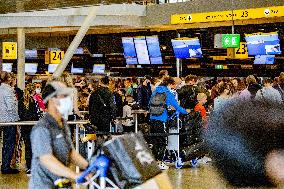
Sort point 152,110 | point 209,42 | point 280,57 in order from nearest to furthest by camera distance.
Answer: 1. point 152,110
2. point 280,57
3. point 209,42

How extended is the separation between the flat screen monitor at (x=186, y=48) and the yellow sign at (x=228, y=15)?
2131 mm

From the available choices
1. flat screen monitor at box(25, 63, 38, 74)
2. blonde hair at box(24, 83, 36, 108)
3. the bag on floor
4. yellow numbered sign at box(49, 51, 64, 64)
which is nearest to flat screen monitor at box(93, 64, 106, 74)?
yellow numbered sign at box(49, 51, 64, 64)

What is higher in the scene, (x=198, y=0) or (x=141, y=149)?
(x=198, y=0)

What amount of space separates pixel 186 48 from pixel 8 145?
11.7 metres

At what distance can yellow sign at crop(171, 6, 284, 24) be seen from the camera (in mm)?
18969

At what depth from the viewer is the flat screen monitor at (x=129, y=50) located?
25.2 meters

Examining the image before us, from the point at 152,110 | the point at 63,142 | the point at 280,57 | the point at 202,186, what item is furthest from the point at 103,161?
the point at 280,57

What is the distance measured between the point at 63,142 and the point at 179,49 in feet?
62.8

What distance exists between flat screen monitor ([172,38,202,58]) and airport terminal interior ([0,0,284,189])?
0.04 meters

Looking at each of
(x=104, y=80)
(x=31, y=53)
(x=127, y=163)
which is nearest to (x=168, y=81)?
(x=104, y=80)

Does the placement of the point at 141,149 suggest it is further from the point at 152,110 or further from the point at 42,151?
the point at 152,110

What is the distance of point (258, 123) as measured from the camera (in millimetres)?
1181

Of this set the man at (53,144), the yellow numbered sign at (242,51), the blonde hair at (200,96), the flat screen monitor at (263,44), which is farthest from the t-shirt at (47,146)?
the yellow numbered sign at (242,51)

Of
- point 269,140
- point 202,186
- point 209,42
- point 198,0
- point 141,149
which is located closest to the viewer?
point 269,140
